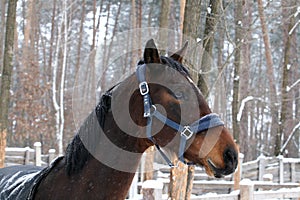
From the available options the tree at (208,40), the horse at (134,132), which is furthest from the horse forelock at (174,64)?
the tree at (208,40)

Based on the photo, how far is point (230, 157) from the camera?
7.70ft

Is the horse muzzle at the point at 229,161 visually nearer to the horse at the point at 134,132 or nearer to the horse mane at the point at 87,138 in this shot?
the horse at the point at 134,132

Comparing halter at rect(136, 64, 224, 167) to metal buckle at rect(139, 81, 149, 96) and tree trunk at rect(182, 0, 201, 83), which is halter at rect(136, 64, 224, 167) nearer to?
metal buckle at rect(139, 81, 149, 96)

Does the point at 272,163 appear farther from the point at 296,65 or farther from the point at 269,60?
the point at 296,65

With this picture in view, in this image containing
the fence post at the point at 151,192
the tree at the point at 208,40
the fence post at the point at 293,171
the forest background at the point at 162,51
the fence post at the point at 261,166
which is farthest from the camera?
the fence post at the point at 293,171

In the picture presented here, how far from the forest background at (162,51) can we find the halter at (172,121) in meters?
1.09

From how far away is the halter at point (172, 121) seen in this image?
2426mm

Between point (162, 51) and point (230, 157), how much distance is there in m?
4.92

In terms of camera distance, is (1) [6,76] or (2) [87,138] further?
(1) [6,76]

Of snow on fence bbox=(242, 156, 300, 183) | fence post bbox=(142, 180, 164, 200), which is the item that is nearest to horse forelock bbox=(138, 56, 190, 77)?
fence post bbox=(142, 180, 164, 200)

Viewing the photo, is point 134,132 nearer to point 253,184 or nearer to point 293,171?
point 253,184

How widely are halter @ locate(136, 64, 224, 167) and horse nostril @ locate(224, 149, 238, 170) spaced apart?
14 centimetres

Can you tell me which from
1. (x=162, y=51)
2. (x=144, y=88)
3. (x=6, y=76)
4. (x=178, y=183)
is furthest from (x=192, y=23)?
(x=6, y=76)

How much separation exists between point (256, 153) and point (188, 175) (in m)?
18.4
